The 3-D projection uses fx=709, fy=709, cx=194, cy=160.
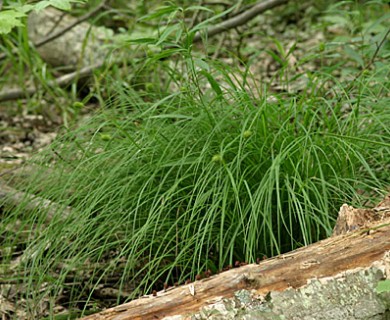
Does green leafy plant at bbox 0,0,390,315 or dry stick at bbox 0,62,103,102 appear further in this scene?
dry stick at bbox 0,62,103,102

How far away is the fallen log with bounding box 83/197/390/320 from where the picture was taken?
1915mm

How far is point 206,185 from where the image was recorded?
98.3 inches

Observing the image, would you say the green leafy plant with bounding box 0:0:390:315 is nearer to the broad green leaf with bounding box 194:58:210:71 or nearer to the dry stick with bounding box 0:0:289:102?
the broad green leaf with bounding box 194:58:210:71

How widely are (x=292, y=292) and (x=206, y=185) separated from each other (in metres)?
0.66

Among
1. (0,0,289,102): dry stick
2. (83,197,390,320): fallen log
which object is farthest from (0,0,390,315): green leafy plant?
(0,0,289,102): dry stick

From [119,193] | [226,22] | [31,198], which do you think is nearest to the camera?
[119,193]

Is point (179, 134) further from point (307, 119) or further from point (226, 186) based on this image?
point (307, 119)

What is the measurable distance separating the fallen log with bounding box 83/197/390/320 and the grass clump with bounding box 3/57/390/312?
38 cm

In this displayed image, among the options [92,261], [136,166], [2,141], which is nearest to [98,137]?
[136,166]

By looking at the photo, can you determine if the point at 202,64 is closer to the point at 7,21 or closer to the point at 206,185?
the point at 206,185

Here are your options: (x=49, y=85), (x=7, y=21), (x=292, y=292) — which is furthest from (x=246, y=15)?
(x=292, y=292)

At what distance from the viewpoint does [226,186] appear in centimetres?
247

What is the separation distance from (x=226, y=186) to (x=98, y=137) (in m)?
0.76

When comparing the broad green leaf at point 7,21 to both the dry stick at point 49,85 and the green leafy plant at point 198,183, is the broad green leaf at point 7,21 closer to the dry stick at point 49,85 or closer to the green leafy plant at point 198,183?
the green leafy plant at point 198,183
